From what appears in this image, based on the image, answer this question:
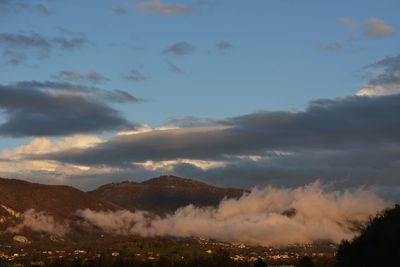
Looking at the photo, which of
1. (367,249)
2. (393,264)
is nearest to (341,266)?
(367,249)

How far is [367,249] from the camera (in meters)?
188

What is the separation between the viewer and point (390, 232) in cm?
18238

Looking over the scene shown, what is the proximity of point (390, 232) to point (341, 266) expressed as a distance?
2206 centimetres

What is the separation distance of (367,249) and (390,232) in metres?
8.62

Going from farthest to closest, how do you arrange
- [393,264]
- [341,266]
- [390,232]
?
[341,266]
[390,232]
[393,264]

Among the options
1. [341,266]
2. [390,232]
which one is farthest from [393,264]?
[341,266]

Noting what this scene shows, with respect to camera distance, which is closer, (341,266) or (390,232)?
(390,232)

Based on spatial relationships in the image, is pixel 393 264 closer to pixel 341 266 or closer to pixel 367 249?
pixel 367 249

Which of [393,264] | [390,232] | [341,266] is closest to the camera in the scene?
[393,264]

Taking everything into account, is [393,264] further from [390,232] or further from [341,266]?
[341,266]

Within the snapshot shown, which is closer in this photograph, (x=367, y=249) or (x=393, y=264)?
(x=393, y=264)

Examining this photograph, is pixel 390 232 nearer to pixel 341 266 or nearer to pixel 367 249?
pixel 367 249

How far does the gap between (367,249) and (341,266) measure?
13623 mm
